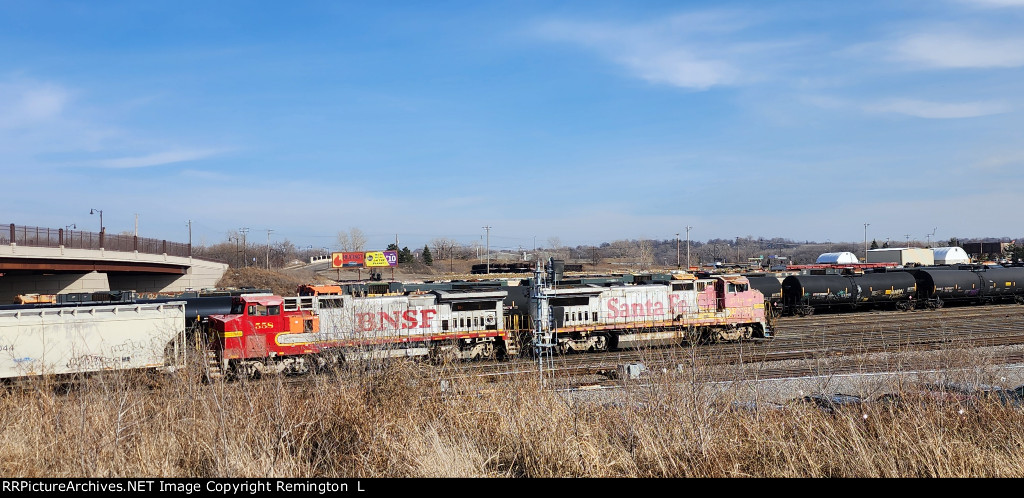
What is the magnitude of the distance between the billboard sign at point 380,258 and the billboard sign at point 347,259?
148 cm

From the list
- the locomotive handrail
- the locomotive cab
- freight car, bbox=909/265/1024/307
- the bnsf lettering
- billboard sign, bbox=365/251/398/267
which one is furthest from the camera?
billboard sign, bbox=365/251/398/267

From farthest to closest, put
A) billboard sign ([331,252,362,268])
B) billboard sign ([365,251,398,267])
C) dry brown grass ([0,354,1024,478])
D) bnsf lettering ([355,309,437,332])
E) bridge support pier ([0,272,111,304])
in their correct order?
billboard sign ([365,251,398,267]), billboard sign ([331,252,362,268]), bridge support pier ([0,272,111,304]), bnsf lettering ([355,309,437,332]), dry brown grass ([0,354,1024,478])

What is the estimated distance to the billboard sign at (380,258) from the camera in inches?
3396

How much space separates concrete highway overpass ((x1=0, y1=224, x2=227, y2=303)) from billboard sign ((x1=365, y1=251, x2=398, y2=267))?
25583 mm

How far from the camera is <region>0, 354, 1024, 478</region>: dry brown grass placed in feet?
27.4

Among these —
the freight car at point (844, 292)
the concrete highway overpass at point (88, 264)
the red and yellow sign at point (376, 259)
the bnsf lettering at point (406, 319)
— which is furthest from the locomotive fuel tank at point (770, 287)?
the red and yellow sign at point (376, 259)

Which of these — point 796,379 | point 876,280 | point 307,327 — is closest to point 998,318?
point 876,280

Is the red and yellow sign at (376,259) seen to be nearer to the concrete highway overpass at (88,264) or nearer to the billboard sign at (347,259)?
the billboard sign at (347,259)

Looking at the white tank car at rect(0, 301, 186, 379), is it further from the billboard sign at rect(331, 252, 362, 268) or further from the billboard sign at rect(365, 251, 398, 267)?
the billboard sign at rect(331, 252, 362, 268)

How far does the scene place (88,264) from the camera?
4212 centimetres

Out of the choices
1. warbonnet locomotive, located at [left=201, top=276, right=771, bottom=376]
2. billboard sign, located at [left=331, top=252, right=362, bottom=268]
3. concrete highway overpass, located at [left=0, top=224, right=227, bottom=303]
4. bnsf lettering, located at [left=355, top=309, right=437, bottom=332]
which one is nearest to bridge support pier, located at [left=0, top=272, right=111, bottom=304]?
concrete highway overpass, located at [left=0, top=224, right=227, bottom=303]

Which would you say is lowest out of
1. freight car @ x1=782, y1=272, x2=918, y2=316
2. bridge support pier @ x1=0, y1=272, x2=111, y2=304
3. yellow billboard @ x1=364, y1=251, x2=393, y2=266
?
freight car @ x1=782, y1=272, x2=918, y2=316
